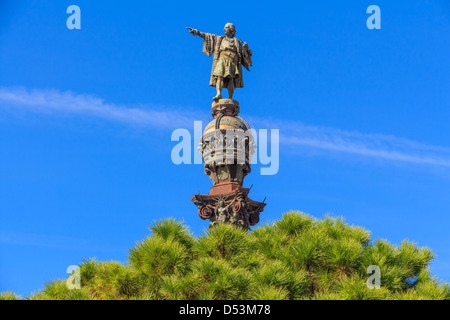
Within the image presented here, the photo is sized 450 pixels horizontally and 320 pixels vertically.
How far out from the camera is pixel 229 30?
24266mm

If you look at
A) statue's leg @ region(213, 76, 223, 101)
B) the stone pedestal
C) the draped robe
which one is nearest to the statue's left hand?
the draped robe

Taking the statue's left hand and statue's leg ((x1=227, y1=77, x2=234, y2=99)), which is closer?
the statue's left hand

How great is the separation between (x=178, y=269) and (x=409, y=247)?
6715mm

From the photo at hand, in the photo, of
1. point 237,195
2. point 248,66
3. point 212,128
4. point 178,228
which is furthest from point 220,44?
point 178,228

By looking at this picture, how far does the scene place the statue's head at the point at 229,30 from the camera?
24.3m

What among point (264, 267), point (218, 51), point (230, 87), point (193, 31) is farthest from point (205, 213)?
point (193, 31)

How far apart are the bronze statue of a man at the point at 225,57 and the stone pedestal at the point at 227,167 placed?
2.94 feet

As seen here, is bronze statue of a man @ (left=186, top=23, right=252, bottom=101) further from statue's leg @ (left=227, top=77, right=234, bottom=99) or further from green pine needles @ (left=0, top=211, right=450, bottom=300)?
green pine needles @ (left=0, top=211, right=450, bottom=300)

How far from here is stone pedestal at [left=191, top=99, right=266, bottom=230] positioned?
21422mm

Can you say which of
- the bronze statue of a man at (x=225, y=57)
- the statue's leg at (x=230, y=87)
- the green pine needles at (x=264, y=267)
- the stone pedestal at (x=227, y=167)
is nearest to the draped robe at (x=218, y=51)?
the bronze statue of a man at (x=225, y=57)

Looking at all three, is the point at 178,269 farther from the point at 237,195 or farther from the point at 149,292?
the point at 237,195

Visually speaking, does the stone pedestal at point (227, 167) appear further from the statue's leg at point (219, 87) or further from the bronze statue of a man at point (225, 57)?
the bronze statue of a man at point (225, 57)

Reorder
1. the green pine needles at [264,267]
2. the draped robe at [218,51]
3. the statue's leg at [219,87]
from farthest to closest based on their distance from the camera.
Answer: the draped robe at [218,51] < the statue's leg at [219,87] < the green pine needles at [264,267]

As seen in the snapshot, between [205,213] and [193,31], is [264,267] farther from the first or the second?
[193,31]
